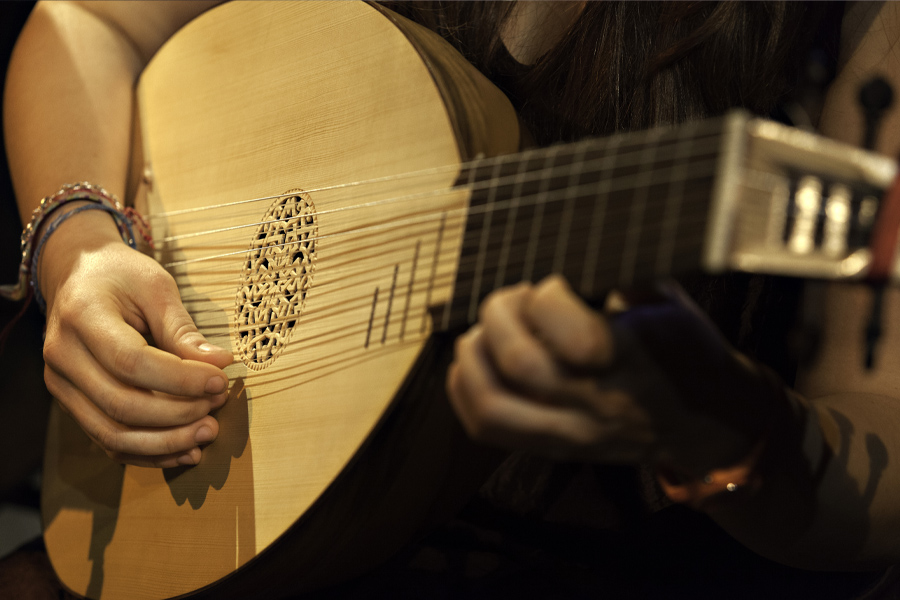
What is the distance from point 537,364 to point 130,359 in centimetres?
49

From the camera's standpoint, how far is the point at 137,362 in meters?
0.65

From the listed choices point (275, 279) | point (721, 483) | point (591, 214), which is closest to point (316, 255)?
point (275, 279)

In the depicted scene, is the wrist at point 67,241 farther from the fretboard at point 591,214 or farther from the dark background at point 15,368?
the fretboard at point 591,214

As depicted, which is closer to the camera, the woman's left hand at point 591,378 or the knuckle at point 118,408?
the woman's left hand at point 591,378

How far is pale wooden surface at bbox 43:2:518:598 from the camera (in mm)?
541

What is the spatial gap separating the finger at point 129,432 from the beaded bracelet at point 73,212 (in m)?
0.21

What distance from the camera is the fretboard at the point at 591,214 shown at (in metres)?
0.36

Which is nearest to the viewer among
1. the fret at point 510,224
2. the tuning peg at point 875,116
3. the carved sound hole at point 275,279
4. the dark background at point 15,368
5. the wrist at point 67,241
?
the tuning peg at point 875,116

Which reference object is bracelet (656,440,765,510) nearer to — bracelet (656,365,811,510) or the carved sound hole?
bracelet (656,365,811,510)

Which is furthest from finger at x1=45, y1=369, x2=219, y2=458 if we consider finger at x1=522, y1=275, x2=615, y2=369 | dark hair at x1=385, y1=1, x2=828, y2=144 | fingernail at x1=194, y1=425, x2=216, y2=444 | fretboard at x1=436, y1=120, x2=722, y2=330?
dark hair at x1=385, y1=1, x2=828, y2=144

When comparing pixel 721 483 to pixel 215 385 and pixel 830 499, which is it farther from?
pixel 215 385

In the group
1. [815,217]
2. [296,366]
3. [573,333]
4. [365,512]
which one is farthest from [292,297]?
[815,217]

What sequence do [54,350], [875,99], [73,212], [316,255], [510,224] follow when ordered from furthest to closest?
[73,212]
[54,350]
[316,255]
[510,224]
[875,99]

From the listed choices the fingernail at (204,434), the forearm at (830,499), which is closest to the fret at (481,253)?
the forearm at (830,499)
